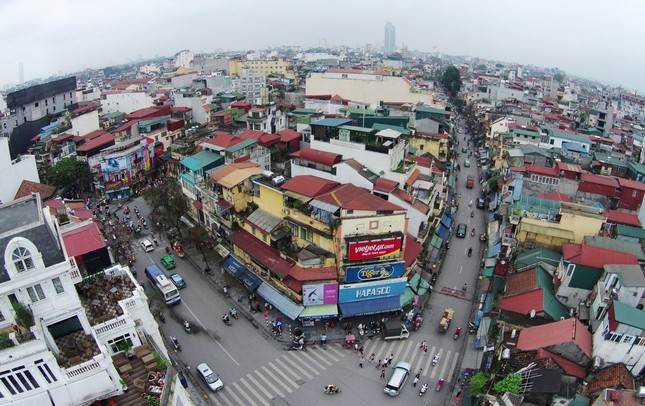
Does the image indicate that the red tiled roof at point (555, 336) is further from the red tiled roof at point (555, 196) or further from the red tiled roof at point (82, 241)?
the red tiled roof at point (82, 241)

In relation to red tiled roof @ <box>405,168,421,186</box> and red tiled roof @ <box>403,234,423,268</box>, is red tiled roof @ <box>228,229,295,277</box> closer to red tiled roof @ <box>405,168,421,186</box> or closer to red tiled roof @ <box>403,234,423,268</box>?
red tiled roof @ <box>403,234,423,268</box>

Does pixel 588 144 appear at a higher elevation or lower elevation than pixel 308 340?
higher

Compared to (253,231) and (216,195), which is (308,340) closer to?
(253,231)

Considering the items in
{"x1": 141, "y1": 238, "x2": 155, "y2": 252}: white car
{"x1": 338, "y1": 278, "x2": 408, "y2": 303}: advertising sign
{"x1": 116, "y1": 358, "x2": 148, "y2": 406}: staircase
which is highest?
{"x1": 116, "y1": 358, "x2": 148, "y2": 406}: staircase

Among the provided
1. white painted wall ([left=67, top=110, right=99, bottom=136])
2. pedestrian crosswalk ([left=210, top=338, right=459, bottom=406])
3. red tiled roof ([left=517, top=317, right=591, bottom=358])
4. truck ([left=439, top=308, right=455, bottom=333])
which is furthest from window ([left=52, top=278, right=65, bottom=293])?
white painted wall ([left=67, top=110, right=99, bottom=136])

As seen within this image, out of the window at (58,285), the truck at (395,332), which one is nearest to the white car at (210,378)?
the window at (58,285)

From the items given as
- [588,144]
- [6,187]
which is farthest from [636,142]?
[6,187]
